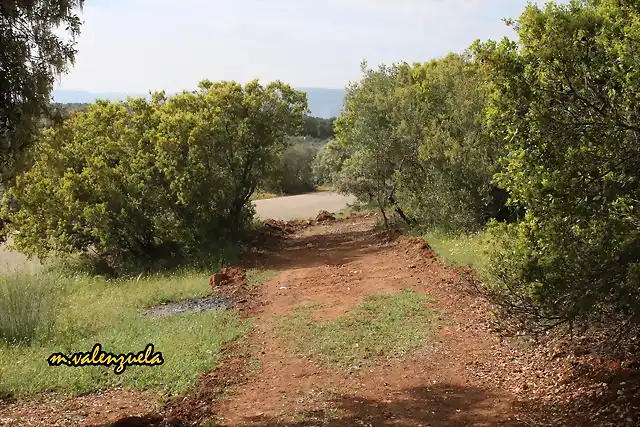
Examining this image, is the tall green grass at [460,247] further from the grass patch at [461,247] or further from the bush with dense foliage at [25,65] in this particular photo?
the bush with dense foliage at [25,65]

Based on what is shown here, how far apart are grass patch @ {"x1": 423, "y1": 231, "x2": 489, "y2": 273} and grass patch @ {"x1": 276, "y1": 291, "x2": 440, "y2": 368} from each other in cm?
198

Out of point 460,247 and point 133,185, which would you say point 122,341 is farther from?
point 133,185

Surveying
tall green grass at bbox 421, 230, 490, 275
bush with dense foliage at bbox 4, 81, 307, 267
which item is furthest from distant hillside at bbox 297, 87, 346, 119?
tall green grass at bbox 421, 230, 490, 275

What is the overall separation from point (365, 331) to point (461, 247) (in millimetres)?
5951

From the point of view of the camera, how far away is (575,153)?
4.66 meters

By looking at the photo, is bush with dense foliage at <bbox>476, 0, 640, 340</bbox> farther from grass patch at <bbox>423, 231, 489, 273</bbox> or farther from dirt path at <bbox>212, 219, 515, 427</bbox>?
grass patch at <bbox>423, 231, 489, 273</bbox>

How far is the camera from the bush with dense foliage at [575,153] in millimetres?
4523

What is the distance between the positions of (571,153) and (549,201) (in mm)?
448

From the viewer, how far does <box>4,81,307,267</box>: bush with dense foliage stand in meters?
16.9

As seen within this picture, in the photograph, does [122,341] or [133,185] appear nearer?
[122,341]

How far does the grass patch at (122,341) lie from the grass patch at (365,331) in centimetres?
106

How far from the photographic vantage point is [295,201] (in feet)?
139
